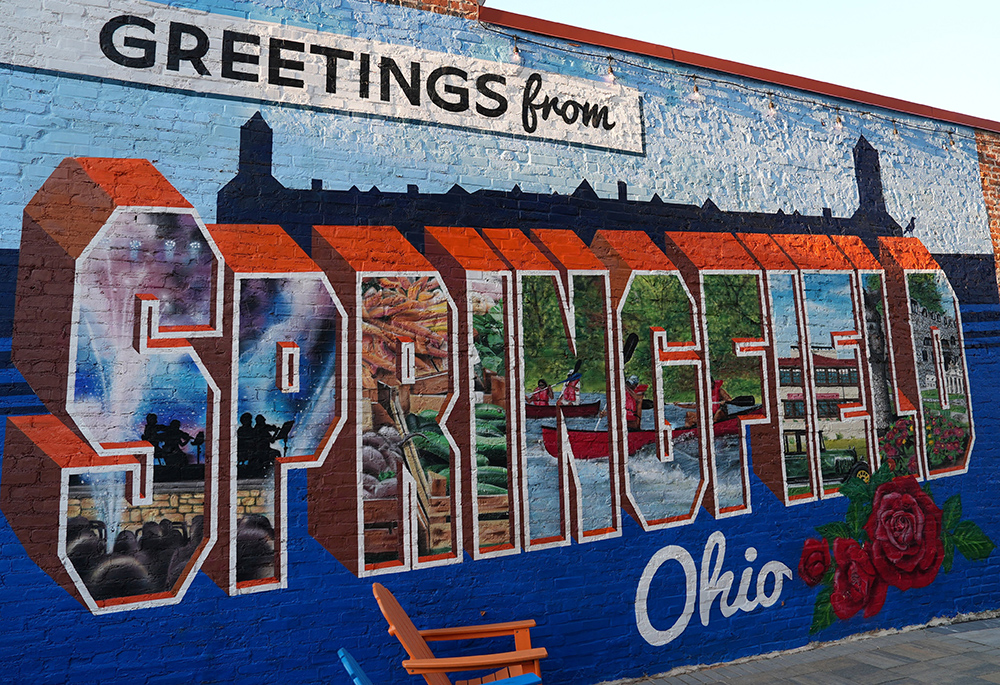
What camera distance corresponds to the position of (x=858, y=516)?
524 cm

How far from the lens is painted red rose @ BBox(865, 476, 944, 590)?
5273 mm

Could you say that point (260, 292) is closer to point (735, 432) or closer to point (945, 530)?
point (735, 432)

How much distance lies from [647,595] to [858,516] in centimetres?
216

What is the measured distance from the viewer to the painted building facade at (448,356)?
11.1 ft

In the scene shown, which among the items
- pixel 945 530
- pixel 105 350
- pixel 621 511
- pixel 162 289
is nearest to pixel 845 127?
pixel 945 530

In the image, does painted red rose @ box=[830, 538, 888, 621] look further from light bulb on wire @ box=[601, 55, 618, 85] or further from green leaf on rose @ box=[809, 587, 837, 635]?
light bulb on wire @ box=[601, 55, 618, 85]

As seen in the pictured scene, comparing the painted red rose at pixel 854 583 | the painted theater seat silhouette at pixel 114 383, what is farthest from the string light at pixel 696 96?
the painted theater seat silhouette at pixel 114 383

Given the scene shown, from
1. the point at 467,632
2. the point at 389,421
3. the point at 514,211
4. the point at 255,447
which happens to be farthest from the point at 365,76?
the point at 467,632

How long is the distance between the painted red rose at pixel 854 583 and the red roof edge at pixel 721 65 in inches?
158

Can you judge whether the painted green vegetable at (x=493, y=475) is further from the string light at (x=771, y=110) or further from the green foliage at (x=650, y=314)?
the string light at (x=771, y=110)

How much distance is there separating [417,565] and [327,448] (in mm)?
918

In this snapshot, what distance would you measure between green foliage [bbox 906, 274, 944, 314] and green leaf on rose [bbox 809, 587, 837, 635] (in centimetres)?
282

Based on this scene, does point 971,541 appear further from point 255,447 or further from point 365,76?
point 365,76

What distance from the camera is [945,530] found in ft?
18.2
